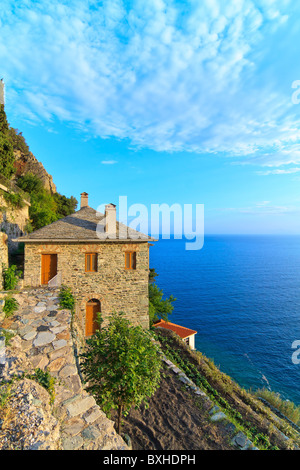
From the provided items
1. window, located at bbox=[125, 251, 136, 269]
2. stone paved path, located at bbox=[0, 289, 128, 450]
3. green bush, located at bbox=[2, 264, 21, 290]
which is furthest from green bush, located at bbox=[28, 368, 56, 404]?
window, located at bbox=[125, 251, 136, 269]

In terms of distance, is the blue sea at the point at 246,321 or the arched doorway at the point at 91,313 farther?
the blue sea at the point at 246,321

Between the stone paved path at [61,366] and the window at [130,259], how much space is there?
18.2ft

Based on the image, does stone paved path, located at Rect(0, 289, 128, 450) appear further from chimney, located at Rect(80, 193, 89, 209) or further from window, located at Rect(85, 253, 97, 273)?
chimney, located at Rect(80, 193, 89, 209)

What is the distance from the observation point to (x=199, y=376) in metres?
12.4

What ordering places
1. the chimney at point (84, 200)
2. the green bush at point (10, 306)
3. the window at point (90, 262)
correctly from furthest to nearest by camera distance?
1. the chimney at point (84, 200)
2. the window at point (90, 262)
3. the green bush at point (10, 306)

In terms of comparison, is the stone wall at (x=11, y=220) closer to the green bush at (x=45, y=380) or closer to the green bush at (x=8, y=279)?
the green bush at (x=8, y=279)

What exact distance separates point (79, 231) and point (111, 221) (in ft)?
7.02

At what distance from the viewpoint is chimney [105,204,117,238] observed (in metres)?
14.3

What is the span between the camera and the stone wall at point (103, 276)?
1318 centimetres

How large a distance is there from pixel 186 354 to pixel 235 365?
18.6 meters

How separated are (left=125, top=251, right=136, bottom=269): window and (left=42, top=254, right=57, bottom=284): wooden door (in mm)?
4301

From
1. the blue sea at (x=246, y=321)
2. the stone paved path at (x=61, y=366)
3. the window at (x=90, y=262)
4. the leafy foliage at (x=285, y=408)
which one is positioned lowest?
the blue sea at (x=246, y=321)

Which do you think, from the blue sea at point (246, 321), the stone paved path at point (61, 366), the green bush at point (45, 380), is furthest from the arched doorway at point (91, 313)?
the blue sea at point (246, 321)
